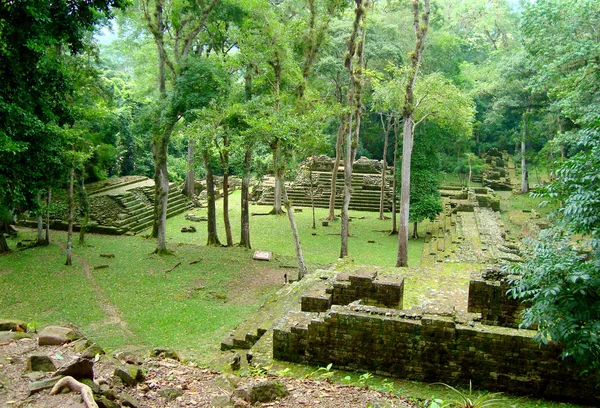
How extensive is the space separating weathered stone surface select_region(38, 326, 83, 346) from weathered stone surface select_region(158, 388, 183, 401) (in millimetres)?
1775

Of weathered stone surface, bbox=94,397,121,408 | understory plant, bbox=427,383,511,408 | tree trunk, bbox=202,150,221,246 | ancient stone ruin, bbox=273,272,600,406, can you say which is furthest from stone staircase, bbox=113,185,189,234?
understory plant, bbox=427,383,511,408

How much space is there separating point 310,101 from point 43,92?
31.1 feet

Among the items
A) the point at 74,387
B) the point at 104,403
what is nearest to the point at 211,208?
the point at 74,387

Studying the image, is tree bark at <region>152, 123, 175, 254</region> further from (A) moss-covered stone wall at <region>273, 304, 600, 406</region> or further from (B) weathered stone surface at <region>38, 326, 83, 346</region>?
(B) weathered stone surface at <region>38, 326, 83, 346</region>

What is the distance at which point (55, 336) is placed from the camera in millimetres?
6805

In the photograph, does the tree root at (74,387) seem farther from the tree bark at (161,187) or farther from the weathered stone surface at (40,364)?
the tree bark at (161,187)

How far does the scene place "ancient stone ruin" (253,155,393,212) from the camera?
3158cm

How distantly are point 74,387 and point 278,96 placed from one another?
11.8 m

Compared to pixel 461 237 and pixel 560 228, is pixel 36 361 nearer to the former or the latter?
pixel 560 228

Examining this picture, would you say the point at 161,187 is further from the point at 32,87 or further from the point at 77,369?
the point at 77,369

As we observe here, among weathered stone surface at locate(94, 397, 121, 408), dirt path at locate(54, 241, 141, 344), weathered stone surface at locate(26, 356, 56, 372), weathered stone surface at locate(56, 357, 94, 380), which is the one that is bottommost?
dirt path at locate(54, 241, 141, 344)

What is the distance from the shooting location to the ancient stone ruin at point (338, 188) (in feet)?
104

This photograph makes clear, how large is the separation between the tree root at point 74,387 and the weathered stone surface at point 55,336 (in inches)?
73.5

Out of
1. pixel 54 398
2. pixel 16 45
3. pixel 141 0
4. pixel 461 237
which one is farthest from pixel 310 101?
pixel 54 398
